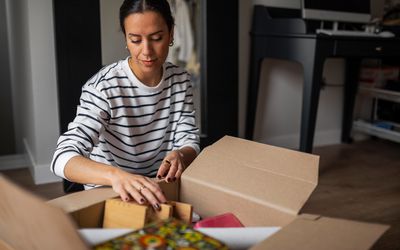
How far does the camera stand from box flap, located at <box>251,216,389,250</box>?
21.2 inches

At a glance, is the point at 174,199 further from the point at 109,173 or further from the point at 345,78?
the point at 345,78

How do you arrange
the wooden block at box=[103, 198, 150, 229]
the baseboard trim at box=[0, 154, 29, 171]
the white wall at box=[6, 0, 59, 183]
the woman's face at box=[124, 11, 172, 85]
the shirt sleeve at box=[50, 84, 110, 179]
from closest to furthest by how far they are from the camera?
the wooden block at box=[103, 198, 150, 229] < the shirt sleeve at box=[50, 84, 110, 179] < the woman's face at box=[124, 11, 172, 85] < the white wall at box=[6, 0, 59, 183] < the baseboard trim at box=[0, 154, 29, 171]

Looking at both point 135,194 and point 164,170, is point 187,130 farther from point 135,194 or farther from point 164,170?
point 135,194

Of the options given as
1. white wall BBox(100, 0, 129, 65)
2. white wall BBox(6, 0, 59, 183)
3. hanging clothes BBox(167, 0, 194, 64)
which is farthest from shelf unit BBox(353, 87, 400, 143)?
white wall BBox(6, 0, 59, 183)

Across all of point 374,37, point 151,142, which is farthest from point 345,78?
point 151,142

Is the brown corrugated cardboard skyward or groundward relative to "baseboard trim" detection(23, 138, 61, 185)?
skyward

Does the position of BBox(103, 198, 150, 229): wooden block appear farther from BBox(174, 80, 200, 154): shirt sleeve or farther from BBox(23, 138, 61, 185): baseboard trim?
BBox(23, 138, 61, 185): baseboard trim

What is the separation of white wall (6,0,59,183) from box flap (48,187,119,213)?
1.46m

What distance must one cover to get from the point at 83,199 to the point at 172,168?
0.19m

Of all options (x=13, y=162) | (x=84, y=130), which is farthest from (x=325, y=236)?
(x=13, y=162)

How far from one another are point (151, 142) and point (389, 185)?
1.58 meters

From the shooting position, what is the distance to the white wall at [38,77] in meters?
2.02

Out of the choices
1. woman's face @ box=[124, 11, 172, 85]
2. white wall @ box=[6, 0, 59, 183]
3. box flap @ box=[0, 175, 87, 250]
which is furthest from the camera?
white wall @ box=[6, 0, 59, 183]

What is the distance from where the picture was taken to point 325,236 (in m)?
0.56
